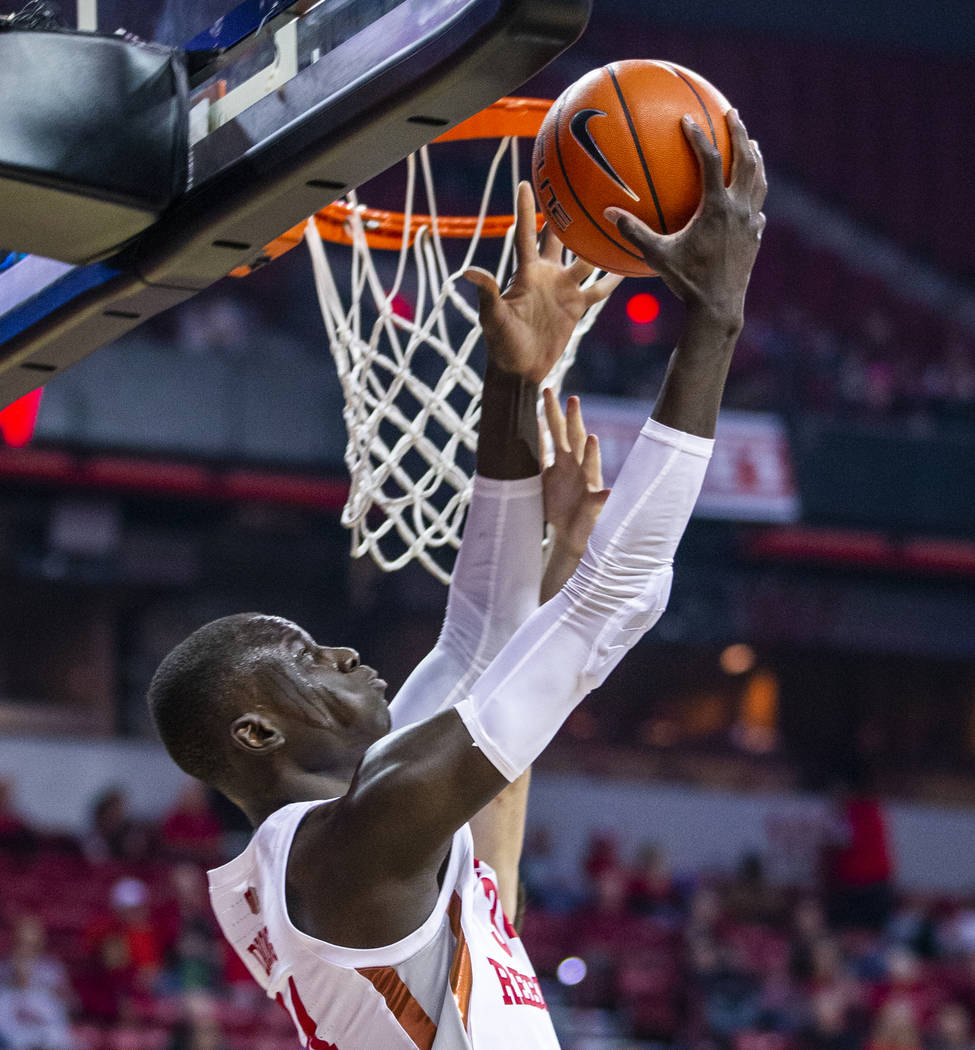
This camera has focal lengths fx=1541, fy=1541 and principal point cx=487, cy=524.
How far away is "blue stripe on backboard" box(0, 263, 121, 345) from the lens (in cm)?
189

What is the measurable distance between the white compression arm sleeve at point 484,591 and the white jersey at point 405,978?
35 cm

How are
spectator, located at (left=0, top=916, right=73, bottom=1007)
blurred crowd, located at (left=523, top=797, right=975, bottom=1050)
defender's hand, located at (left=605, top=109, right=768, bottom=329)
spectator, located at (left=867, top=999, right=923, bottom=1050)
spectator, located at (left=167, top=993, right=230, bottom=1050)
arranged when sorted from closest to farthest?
defender's hand, located at (left=605, top=109, right=768, bottom=329) < spectator, located at (left=167, top=993, right=230, bottom=1050) < spectator, located at (left=0, top=916, right=73, bottom=1007) < spectator, located at (left=867, top=999, right=923, bottom=1050) < blurred crowd, located at (left=523, top=797, right=975, bottom=1050)

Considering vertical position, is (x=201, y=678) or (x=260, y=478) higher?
(x=201, y=678)

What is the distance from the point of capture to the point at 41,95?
1732mm

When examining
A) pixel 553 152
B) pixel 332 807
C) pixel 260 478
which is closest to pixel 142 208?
pixel 553 152

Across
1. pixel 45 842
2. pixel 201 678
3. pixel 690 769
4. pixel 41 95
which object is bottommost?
pixel 690 769

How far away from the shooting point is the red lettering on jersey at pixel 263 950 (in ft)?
6.81

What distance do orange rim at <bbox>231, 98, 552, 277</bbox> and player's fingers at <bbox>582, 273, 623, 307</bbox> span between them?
0.18m

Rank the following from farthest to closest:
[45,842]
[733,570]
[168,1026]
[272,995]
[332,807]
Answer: [733,570] < [45,842] < [168,1026] < [272,995] < [332,807]

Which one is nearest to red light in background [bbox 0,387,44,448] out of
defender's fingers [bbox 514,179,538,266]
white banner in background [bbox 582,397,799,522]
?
defender's fingers [bbox 514,179,538,266]

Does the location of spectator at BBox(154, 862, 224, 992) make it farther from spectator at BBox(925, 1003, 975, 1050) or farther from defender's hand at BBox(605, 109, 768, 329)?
defender's hand at BBox(605, 109, 768, 329)

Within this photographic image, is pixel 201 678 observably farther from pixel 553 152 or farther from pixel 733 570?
pixel 733 570

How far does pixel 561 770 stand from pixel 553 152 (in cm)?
1005

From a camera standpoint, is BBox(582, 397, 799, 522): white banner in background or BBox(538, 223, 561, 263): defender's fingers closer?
BBox(538, 223, 561, 263): defender's fingers
